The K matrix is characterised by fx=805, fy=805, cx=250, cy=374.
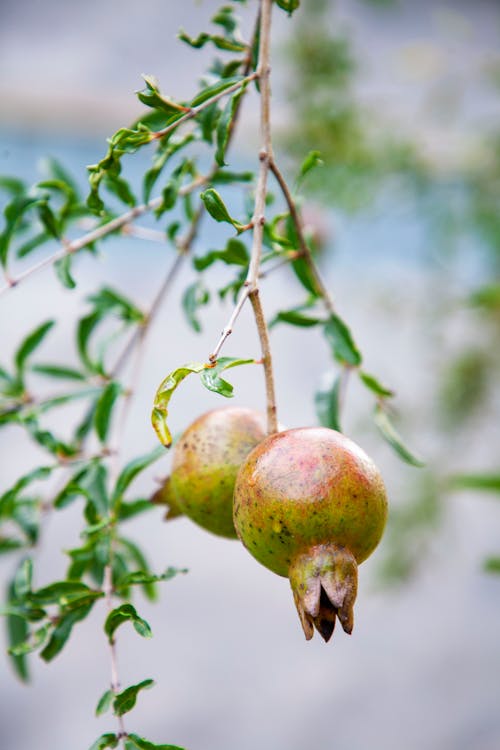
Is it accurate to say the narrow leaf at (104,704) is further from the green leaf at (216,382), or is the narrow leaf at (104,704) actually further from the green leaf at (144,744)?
the green leaf at (216,382)

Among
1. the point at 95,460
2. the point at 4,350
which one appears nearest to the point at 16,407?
the point at 95,460

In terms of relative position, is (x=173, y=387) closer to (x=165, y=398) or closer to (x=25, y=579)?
(x=165, y=398)

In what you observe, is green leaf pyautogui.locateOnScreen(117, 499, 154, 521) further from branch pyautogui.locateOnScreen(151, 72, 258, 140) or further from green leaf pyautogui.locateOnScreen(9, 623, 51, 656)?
branch pyautogui.locateOnScreen(151, 72, 258, 140)

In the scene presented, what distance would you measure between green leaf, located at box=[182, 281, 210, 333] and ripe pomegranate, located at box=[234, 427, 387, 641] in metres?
0.24

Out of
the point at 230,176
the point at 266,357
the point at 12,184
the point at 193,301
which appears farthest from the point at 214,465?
the point at 12,184

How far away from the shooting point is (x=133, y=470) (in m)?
0.57

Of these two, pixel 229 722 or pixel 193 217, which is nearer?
pixel 193 217

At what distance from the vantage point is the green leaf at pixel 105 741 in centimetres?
46

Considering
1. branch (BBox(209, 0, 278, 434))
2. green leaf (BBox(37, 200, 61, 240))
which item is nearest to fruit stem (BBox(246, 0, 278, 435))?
branch (BBox(209, 0, 278, 434))

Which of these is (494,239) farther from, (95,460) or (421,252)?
(95,460)

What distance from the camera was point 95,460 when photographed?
63cm

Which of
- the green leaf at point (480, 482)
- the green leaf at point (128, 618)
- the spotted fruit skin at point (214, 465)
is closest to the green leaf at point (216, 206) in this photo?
the spotted fruit skin at point (214, 465)

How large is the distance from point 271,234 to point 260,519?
0.78 feet

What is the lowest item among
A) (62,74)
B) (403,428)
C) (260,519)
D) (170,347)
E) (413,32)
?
(260,519)
